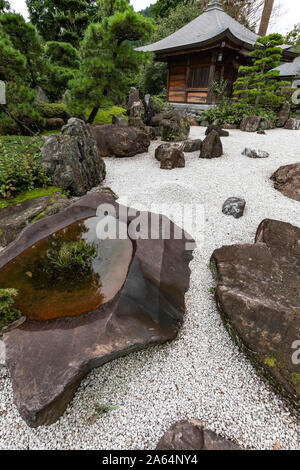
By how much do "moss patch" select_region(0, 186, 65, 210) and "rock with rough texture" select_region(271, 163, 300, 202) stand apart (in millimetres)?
4292

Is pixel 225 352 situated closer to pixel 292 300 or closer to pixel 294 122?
pixel 292 300

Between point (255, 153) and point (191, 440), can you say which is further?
point (255, 153)

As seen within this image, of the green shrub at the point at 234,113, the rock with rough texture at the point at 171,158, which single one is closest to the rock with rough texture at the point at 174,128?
the rock with rough texture at the point at 171,158

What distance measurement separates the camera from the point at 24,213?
3207 millimetres

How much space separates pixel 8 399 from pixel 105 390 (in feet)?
2.31

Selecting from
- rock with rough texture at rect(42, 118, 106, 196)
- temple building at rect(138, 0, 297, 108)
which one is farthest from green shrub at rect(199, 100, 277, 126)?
rock with rough texture at rect(42, 118, 106, 196)

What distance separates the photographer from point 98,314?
175 cm

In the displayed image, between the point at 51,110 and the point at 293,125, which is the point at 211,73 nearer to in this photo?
the point at 293,125

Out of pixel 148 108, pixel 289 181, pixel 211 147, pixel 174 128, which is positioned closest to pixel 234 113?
pixel 148 108

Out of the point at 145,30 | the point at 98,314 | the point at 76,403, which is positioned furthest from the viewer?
the point at 145,30

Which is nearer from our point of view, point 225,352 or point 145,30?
point 225,352

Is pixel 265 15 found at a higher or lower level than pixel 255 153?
higher

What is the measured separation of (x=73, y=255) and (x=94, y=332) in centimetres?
93
